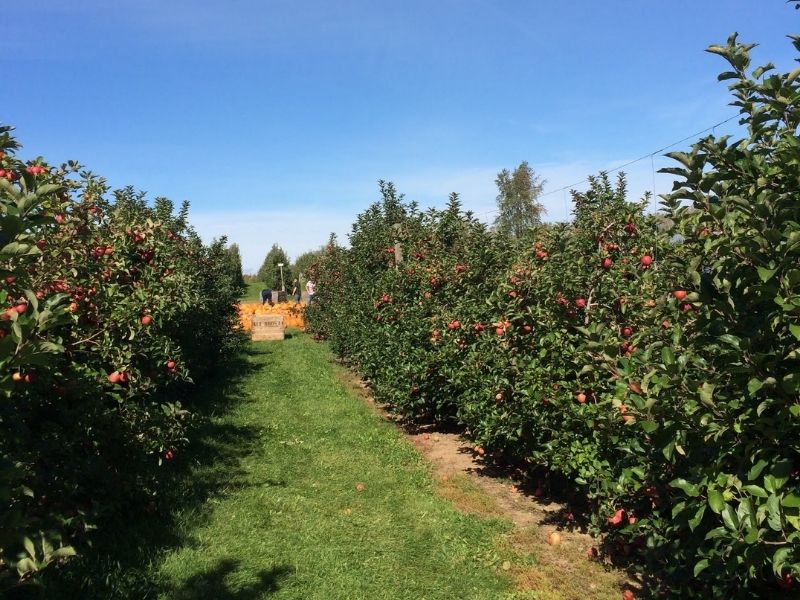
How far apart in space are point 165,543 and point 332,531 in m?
1.27

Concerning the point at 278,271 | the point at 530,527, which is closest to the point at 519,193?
the point at 278,271

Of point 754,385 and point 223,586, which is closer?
point 754,385

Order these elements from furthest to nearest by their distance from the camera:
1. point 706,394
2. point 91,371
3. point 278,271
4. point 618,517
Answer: point 278,271 < point 91,371 < point 618,517 < point 706,394

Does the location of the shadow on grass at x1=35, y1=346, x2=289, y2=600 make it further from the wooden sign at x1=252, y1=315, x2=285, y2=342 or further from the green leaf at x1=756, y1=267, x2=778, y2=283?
the wooden sign at x1=252, y1=315, x2=285, y2=342

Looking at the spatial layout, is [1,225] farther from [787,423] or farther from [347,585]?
[347,585]

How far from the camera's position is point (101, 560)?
4062 millimetres

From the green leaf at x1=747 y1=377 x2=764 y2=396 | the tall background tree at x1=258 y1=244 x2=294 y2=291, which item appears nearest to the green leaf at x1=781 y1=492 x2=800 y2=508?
the green leaf at x1=747 y1=377 x2=764 y2=396

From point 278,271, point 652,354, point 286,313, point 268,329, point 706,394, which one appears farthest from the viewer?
point 278,271

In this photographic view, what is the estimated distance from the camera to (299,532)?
→ 4945 millimetres

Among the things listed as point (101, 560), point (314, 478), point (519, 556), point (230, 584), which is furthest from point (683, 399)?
point (314, 478)

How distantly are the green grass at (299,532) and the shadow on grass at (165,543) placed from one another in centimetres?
1

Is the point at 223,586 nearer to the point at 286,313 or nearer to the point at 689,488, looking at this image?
the point at 689,488

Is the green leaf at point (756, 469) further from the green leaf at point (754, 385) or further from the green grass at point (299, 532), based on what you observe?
the green grass at point (299, 532)

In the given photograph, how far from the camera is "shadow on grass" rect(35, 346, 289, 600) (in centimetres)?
377
